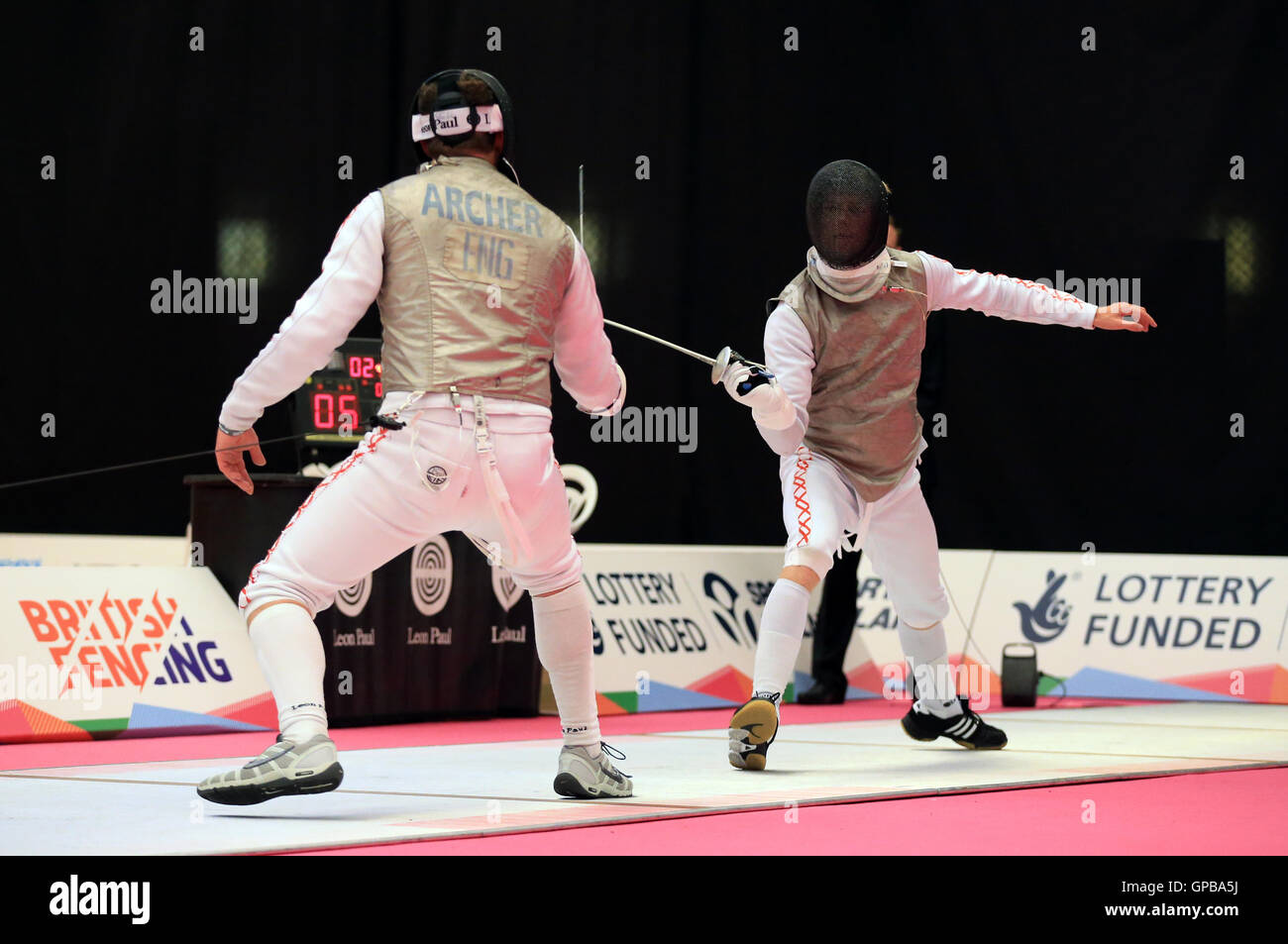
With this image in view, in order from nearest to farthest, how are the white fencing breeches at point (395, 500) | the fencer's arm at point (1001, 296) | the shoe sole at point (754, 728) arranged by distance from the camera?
1. the white fencing breeches at point (395, 500)
2. the shoe sole at point (754, 728)
3. the fencer's arm at point (1001, 296)

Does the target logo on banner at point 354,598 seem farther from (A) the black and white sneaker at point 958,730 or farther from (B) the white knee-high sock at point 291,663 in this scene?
(B) the white knee-high sock at point 291,663

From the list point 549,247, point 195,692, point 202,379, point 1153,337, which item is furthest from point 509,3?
point 549,247

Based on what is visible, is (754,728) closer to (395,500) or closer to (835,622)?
(395,500)

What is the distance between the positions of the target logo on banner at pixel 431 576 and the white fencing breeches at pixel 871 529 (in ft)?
5.69

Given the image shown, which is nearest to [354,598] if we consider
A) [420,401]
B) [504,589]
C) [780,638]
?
[504,589]

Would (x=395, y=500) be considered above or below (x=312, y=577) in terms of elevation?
above

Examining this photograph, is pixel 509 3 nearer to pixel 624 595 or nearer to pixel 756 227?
pixel 756 227

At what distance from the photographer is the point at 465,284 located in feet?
12.4

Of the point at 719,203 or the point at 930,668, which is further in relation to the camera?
the point at 719,203

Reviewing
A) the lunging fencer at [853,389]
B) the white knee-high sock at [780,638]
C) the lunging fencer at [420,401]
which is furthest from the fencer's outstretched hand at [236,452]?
the white knee-high sock at [780,638]

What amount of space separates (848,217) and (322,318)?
5.91 ft

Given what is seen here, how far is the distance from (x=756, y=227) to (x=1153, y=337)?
206 centimetres

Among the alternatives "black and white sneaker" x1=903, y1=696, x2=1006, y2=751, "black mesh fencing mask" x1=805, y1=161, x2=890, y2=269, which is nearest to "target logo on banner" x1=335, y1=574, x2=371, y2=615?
"black and white sneaker" x1=903, y1=696, x2=1006, y2=751

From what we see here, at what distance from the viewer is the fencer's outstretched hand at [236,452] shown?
3.82m
